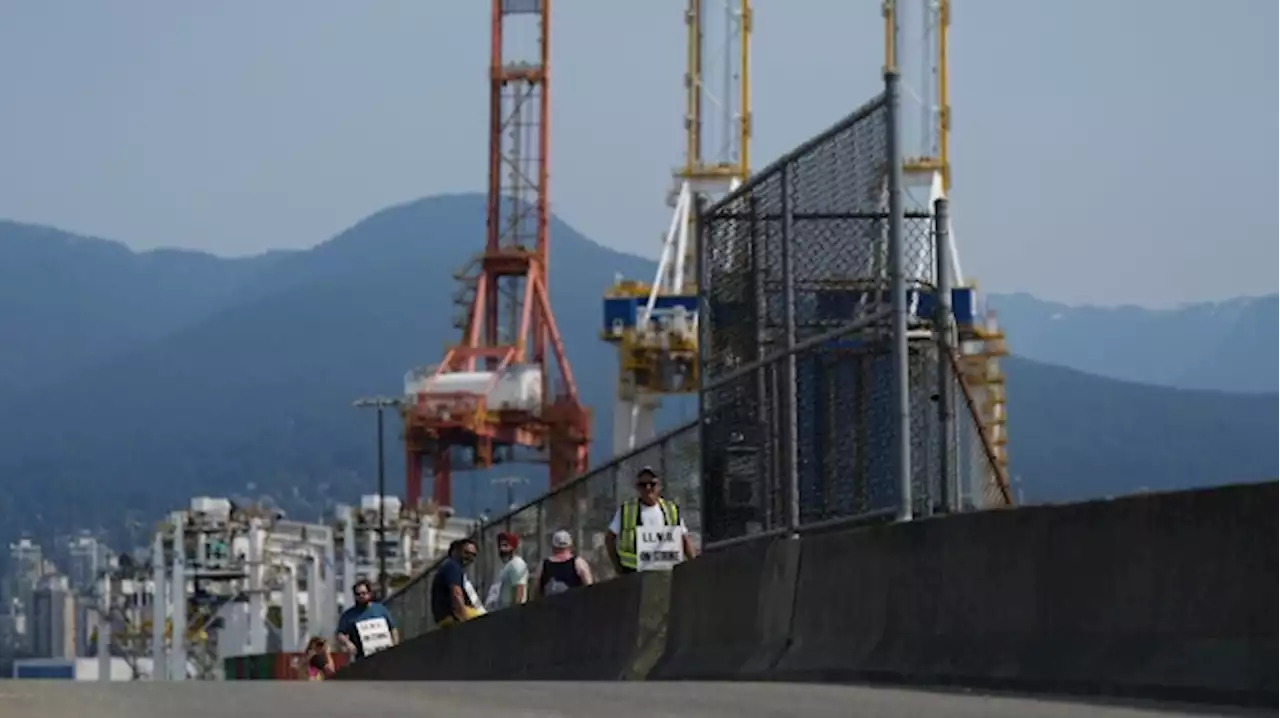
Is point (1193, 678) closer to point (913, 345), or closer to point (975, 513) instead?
point (975, 513)

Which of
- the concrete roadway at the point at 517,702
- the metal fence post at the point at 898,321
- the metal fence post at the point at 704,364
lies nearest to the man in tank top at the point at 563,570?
the metal fence post at the point at 704,364

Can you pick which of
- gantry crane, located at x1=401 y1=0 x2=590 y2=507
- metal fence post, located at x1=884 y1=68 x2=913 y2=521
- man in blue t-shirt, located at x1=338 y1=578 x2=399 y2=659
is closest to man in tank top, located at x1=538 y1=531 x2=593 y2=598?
man in blue t-shirt, located at x1=338 y1=578 x2=399 y2=659

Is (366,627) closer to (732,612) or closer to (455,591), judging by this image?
(455,591)

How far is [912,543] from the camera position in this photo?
1353 cm

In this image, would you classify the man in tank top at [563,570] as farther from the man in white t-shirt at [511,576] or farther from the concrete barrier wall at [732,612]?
the concrete barrier wall at [732,612]

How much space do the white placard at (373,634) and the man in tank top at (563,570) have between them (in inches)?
98.1

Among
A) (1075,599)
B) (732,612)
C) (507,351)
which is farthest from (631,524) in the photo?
(507,351)

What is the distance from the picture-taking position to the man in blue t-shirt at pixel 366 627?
2323 cm

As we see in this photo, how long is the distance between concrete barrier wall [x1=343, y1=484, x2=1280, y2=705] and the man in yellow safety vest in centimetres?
99

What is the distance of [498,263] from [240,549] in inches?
788

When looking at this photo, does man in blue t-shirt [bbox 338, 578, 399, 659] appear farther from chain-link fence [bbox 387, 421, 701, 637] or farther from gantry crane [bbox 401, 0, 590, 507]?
gantry crane [bbox 401, 0, 590, 507]

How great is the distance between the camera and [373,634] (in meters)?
23.3

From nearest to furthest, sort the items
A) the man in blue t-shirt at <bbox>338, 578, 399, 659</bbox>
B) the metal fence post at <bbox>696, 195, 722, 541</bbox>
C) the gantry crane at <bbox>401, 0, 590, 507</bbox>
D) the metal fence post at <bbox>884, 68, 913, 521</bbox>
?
the metal fence post at <bbox>884, 68, 913, 521</bbox>
the metal fence post at <bbox>696, 195, 722, 541</bbox>
the man in blue t-shirt at <bbox>338, 578, 399, 659</bbox>
the gantry crane at <bbox>401, 0, 590, 507</bbox>

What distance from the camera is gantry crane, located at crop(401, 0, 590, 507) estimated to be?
128500mm
